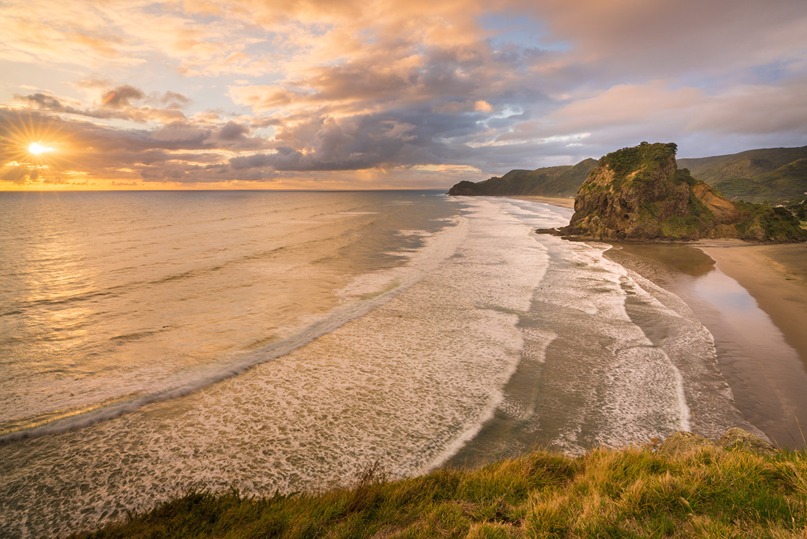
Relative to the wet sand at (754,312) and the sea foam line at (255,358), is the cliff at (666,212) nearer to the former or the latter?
the wet sand at (754,312)

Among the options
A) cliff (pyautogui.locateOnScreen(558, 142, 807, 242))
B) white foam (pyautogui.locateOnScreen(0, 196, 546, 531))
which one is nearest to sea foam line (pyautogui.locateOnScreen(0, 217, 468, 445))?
white foam (pyautogui.locateOnScreen(0, 196, 546, 531))

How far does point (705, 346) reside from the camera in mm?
16328

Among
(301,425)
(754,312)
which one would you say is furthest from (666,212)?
(301,425)

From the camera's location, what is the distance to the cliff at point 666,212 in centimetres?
5197

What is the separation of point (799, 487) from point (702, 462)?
4.32ft

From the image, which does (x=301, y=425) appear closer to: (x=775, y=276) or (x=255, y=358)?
(x=255, y=358)

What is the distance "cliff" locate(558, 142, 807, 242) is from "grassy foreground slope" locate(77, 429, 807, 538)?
2117 inches

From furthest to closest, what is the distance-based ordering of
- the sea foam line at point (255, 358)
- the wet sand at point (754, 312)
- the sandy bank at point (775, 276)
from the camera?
the sandy bank at point (775, 276) → the wet sand at point (754, 312) → the sea foam line at point (255, 358)

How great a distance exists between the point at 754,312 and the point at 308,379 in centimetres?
2476

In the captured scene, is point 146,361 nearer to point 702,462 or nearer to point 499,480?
point 499,480

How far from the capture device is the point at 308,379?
534 inches

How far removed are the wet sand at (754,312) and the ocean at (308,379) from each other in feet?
2.69

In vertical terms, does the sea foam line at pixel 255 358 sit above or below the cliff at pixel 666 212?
below

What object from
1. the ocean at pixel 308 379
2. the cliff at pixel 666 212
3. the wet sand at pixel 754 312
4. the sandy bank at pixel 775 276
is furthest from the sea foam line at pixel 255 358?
the cliff at pixel 666 212
